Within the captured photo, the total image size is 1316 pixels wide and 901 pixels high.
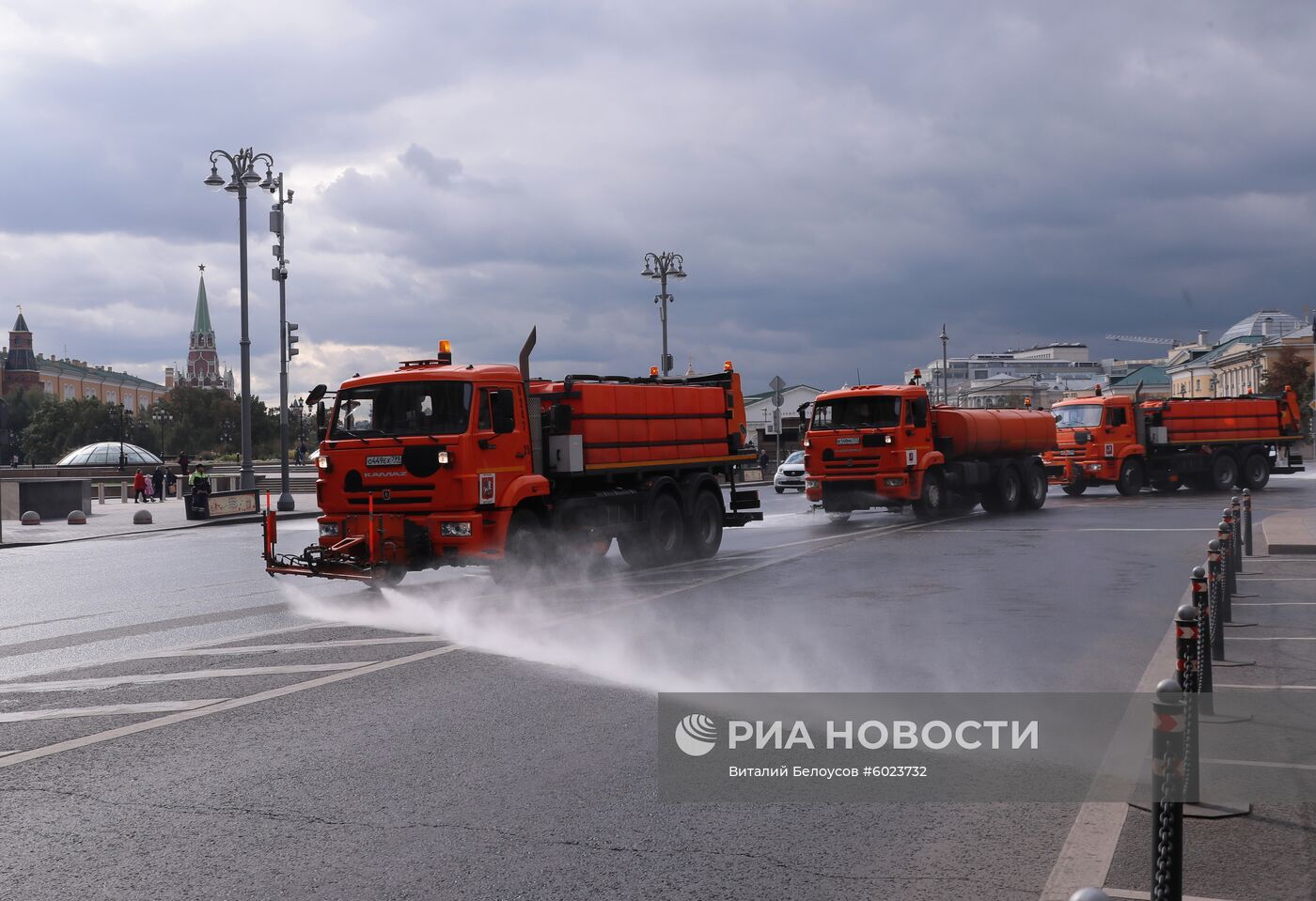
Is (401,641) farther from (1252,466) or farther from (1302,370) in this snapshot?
(1302,370)

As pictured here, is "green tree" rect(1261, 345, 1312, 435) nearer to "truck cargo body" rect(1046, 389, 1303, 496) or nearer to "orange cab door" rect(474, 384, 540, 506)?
"truck cargo body" rect(1046, 389, 1303, 496)

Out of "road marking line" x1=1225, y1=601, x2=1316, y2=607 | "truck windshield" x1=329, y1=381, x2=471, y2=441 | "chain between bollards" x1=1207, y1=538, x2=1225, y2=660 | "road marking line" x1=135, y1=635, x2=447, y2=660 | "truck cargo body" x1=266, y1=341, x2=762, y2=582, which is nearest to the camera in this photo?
"chain between bollards" x1=1207, y1=538, x2=1225, y2=660

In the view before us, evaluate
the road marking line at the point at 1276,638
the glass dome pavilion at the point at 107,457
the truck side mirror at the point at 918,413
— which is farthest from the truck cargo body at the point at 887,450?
the glass dome pavilion at the point at 107,457

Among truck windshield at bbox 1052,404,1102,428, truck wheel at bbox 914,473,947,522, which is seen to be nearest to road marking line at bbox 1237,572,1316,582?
truck wheel at bbox 914,473,947,522

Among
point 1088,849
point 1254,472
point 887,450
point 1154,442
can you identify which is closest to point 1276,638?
point 1088,849

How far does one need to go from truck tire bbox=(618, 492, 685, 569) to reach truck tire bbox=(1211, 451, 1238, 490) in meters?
23.8

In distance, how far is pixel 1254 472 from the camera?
3756cm

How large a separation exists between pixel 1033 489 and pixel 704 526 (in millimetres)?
13474

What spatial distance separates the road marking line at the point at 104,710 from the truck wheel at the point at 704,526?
1062 cm

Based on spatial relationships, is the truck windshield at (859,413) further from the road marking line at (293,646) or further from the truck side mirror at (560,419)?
the road marking line at (293,646)

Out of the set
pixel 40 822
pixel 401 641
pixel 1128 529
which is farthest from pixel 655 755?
pixel 1128 529

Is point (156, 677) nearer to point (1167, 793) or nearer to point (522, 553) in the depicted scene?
point (522, 553)

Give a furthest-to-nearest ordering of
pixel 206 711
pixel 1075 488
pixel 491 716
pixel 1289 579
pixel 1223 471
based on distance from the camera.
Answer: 1. pixel 1223 471
2. pixel 1075 488
3. pixel 1289 579
4. pixel 206 711
5. pixel 491 716

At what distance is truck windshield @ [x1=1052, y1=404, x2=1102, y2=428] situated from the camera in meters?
33.8
